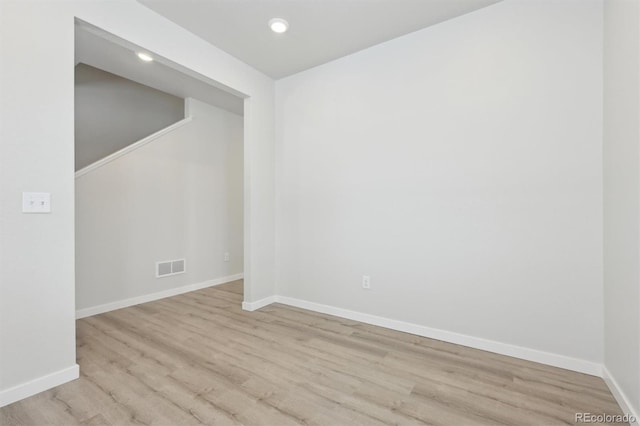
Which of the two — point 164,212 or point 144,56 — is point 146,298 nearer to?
point 164,212

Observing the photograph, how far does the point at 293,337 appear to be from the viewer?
2.54 metres

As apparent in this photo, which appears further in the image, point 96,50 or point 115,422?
point 96,50

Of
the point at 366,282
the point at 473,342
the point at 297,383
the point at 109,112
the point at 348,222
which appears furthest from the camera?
the point at 109,112

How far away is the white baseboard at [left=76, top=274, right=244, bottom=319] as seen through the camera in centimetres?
305

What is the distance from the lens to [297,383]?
1858 millimetres

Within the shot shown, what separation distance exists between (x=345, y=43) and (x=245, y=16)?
0.94m

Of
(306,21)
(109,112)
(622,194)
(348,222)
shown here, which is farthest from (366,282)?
(109,112)

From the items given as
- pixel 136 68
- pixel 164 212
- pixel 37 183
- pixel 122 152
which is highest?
pixel 136 68

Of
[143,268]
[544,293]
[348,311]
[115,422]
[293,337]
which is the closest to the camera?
[115,422]

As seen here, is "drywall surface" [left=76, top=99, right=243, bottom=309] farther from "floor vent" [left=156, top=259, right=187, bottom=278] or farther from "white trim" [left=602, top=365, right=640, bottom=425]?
"white trim" [left=602, top=365, right=640, bottom=425]

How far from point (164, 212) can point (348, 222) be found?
2.44 meters

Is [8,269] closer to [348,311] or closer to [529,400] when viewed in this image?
[348,311]

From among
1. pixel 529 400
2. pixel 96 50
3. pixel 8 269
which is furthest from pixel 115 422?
pixel 96 50

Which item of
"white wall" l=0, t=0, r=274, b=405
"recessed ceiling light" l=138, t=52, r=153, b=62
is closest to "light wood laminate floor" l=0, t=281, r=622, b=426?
"white wall" l=0, t=0, r=274, b=405
